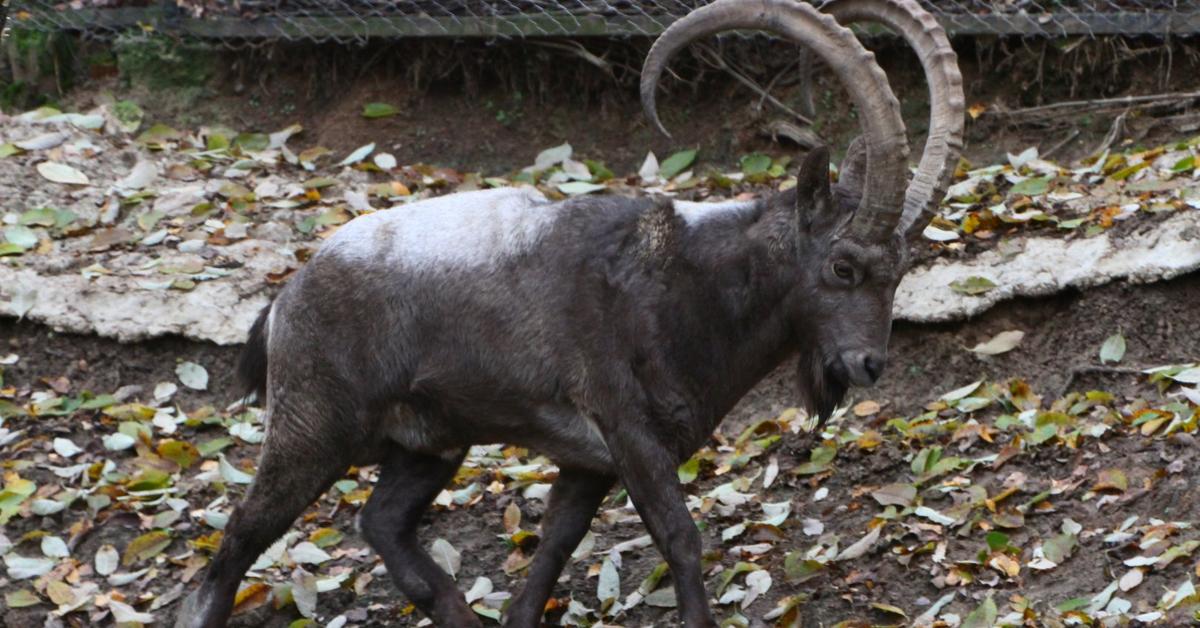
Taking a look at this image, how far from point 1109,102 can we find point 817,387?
401cm

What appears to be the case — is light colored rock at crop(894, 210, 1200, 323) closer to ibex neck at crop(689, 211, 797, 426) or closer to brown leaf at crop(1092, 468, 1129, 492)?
brown leaf at crop(1092, 468, 1129, 492)

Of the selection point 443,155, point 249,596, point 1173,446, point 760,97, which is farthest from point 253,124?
point 1173,446

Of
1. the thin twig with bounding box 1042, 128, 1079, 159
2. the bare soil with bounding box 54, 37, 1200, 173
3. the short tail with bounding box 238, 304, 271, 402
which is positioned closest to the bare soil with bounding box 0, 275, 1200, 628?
the short tail with bounding box 238, 304, 271, 402

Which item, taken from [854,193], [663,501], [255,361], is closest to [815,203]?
[854,193]

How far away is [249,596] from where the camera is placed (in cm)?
717

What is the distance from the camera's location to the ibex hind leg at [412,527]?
22.0ft

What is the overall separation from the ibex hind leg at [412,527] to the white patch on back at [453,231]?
80 cm

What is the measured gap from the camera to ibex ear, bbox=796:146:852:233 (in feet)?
20.5

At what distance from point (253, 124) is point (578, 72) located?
2.05 metres

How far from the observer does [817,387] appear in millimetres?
6395

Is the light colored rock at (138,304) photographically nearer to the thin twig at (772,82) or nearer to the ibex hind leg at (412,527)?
the ibex hind leg at (412,527)

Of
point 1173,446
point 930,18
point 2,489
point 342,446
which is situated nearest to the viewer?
point 930,18

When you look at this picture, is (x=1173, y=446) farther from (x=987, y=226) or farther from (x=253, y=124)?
(x=253, y=124)

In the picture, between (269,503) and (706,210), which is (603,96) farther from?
(269,503)
